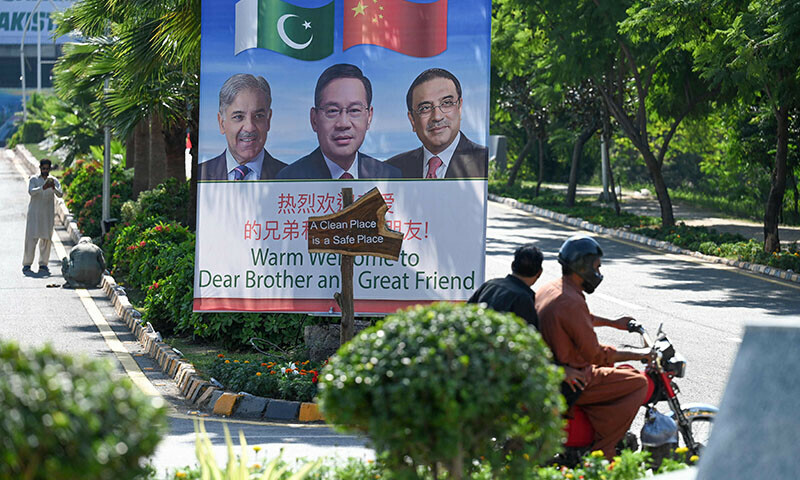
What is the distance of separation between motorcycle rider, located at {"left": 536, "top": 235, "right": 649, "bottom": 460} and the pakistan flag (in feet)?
17.0

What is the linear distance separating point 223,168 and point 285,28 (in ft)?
5.22

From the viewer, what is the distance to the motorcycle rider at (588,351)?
612 cm

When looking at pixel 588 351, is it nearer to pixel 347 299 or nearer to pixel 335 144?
pixel 347 299

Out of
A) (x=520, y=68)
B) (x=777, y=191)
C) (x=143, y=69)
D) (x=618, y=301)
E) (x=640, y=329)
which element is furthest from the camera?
(x=520, y=68)

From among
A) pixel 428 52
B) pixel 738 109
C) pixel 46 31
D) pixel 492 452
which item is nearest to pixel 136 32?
pixel 428 52

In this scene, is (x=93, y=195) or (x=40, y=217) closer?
(x=40, y=217)

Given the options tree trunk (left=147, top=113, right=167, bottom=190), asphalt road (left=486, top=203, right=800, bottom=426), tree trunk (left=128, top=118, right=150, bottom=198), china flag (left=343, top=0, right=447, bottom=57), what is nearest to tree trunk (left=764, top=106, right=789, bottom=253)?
asphalt road (left=486, top=203, right=800, bottom=426)

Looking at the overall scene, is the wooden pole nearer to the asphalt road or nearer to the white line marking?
the asphalt road

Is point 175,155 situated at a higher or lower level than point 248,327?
higher

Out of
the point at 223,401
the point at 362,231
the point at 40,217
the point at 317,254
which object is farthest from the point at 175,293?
the point at 40,217

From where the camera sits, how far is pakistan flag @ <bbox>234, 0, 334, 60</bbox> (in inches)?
426

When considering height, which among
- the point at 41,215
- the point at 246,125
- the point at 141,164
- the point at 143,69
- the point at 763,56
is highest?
the point at 763,56

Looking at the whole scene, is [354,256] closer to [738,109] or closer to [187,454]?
[187,454]

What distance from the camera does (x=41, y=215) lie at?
62.5 ft
